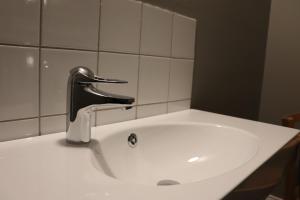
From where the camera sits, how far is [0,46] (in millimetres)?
553

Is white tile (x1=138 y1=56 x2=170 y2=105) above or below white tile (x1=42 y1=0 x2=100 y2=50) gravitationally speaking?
below

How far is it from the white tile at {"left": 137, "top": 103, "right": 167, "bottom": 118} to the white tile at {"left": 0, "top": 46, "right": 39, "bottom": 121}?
1.16 ft

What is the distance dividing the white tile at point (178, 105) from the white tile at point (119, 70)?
0.21 m

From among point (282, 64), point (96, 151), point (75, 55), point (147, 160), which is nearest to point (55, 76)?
point (75, 55)

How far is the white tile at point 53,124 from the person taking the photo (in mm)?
649

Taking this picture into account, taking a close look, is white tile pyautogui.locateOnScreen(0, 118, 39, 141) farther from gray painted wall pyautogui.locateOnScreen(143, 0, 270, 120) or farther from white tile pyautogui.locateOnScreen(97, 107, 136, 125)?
gray painted wall pyautogui.locateOnScreen(143, 0, 270, 120)

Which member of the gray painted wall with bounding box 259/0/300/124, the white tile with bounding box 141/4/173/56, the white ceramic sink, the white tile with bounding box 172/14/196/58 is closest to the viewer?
the white ceramic sink

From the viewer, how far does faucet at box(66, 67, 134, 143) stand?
0.59 metres

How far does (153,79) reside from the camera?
3.08ft

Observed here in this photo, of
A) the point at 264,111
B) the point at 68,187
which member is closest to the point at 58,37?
the point at 68,187

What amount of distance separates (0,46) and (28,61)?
0.20 ft

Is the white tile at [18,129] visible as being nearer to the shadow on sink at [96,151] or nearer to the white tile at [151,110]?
the shadow on sink at [96,151]

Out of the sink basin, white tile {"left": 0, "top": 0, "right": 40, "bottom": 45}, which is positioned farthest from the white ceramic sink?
white tile {"left": 0, "top": 0, "right": 40, "bottom": 45}

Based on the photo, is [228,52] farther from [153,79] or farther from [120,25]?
[120,25]
